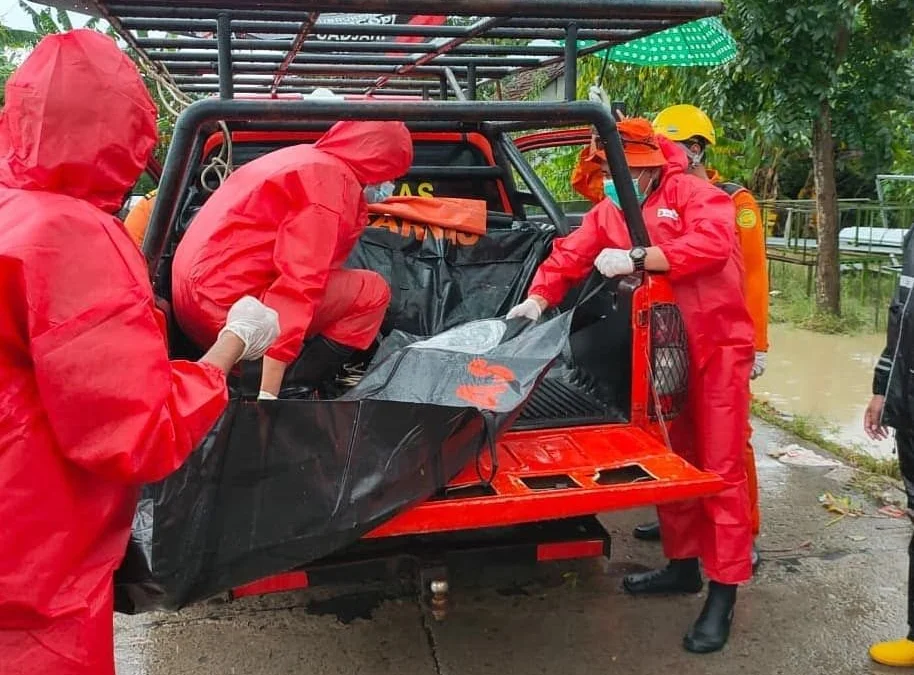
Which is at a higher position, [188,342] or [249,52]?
[249,52]

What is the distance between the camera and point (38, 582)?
1.53 metres

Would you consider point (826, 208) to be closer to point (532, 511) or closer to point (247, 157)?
point (247, 157)

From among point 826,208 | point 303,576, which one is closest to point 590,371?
point 303,576

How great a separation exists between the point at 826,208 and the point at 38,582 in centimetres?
868

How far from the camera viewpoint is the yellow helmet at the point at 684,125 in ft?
12.1

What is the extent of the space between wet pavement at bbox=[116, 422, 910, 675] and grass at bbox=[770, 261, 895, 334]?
531cm

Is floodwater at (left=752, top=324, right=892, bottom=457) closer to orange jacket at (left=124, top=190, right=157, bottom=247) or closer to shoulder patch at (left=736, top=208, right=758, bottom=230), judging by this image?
shoulder patch at (left=736, top=208, right=758, bottom=230)

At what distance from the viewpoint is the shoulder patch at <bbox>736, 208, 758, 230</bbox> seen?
350cm

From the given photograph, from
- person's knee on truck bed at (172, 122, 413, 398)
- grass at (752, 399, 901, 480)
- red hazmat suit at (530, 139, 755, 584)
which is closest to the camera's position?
person's knee on truck bed at (172, 122, 413, 398)

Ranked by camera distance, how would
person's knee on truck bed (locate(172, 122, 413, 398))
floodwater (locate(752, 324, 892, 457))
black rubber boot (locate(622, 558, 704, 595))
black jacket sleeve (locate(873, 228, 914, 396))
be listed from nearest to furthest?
person's knee on truck bed (locate(172, 122, 413, 398)) → black jacket sleeve (locate(873, 228, 914, 396)) → black rubber boot (locate(622, 558, 704, 595)) → floodwater (locate(752, 324, 892, 457))

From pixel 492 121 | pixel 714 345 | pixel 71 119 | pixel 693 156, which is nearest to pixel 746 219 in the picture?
pixel 693 156

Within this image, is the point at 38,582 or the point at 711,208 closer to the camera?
the point at 38,582

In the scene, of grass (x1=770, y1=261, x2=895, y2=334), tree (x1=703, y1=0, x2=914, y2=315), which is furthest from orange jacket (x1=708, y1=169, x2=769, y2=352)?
grass (x1=770, y1=261, x2=895, y2=334)

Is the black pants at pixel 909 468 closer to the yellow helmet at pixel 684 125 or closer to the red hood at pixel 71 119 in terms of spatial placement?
the yellow helmet at pixel 684 125
